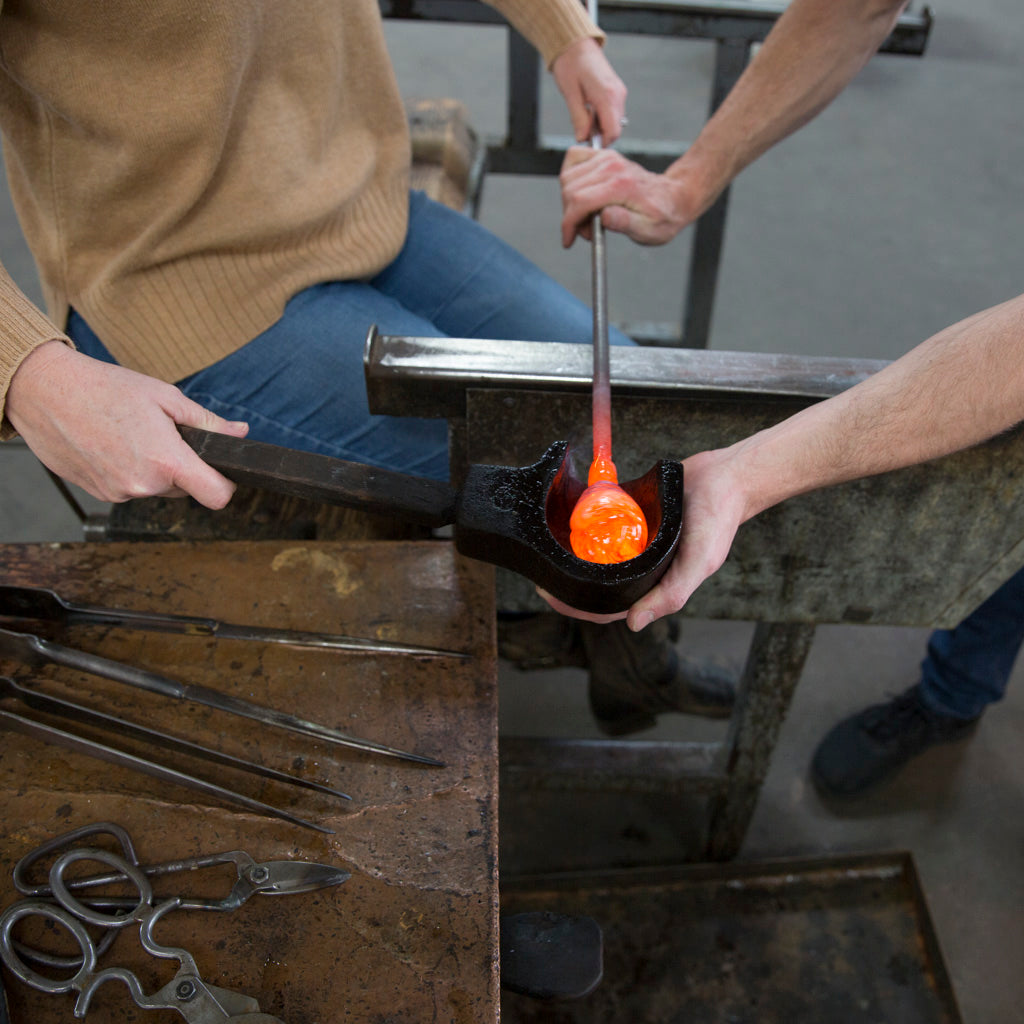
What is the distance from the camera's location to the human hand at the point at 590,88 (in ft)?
4.21

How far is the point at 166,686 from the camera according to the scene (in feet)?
2.56

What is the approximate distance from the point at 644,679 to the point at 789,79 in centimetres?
96

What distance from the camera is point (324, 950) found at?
66 cm

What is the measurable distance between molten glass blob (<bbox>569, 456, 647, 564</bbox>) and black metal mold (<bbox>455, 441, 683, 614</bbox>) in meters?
0.02

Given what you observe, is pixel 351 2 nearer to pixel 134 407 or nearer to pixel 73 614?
pixel 134 407

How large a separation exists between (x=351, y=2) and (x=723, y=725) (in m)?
1.48

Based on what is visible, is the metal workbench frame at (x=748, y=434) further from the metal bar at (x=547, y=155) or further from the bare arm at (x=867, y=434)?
the metal bar at (x=547, y=155)

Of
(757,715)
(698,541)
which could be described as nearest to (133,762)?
(698,541)

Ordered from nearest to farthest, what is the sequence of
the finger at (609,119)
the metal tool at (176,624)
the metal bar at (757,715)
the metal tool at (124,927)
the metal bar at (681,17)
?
the metal tool at (124,927), the metal tool at (176,624), the metal bar at (757,715), the finger at (609,119), the metal bar at (681,17)

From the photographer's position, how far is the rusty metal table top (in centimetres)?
65

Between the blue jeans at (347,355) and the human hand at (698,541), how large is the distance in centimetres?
41

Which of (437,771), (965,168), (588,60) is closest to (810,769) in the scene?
(437,771)

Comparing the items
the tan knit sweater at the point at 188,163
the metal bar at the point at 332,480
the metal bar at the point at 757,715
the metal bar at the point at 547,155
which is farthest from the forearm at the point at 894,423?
the metal bar at the point at 547,155

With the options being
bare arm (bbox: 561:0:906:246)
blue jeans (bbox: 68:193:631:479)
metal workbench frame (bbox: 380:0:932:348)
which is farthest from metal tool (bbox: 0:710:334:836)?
metal workbench frame (bbox: 380:0:932:348)
